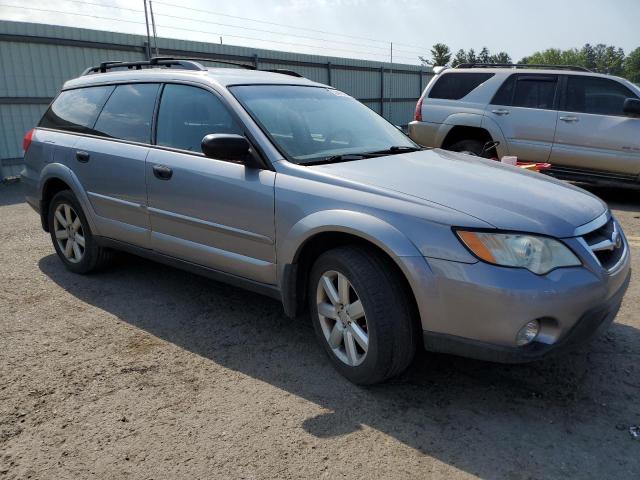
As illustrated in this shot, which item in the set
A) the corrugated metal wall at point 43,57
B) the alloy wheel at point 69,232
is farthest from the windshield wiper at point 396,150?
the corrugated metal wall at point 43,57

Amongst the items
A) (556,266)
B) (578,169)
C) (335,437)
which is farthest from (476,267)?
(578,169)

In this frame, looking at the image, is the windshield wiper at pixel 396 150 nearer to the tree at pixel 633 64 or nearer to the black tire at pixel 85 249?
the black tire at pixel 85 249

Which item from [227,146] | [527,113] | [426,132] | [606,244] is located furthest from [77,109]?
[527,113]

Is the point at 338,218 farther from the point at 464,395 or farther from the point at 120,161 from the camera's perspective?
the point at 120,161

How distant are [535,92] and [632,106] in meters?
1.30

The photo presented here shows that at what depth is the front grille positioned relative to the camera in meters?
2.68

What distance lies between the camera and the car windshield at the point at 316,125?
338cm

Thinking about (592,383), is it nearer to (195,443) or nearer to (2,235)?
(195,443)

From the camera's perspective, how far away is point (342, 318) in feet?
9.64

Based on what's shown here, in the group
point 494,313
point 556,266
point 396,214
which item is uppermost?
point 396,214

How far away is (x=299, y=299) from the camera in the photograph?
321 cm

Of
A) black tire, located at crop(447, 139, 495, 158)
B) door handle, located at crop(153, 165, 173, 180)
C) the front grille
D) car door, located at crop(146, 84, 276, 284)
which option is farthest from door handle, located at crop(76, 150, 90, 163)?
black tire, located at crop(447, 139, 495, 158)

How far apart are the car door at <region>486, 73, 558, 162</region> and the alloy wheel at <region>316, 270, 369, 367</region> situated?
19.2ft

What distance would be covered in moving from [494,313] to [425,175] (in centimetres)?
95
